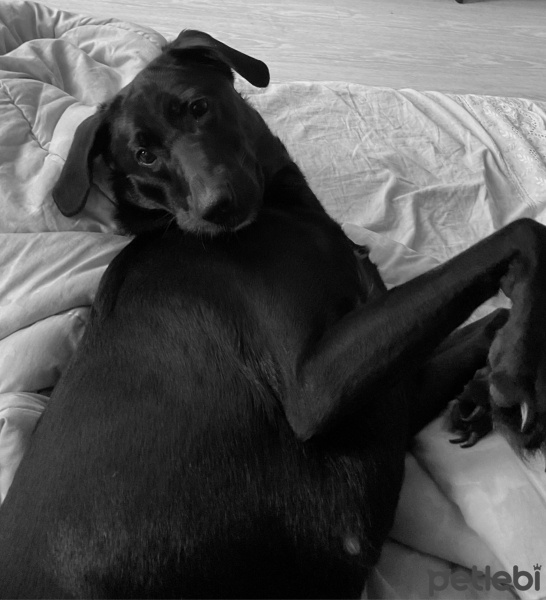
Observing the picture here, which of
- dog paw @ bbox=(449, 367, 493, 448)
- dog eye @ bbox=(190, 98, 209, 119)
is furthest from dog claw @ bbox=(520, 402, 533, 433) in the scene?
dog eye @ bbox=(190, 98, 209, 119)

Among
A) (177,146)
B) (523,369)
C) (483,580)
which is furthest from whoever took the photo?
(177,146)

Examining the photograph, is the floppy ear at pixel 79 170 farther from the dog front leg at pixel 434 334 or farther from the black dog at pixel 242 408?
the dog front leg at pixel 434 334

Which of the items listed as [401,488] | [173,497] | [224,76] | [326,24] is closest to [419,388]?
[401,488]

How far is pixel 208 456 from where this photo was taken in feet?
3.23

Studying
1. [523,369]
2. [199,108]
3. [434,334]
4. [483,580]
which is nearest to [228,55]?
[199,108]

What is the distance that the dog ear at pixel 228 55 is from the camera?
123 cm

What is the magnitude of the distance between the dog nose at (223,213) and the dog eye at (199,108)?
0.70 ft

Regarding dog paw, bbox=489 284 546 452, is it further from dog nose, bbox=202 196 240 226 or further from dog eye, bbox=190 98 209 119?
dog eye, bbox=190 98 209 119

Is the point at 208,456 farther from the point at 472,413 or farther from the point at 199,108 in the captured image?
the point at 199,108

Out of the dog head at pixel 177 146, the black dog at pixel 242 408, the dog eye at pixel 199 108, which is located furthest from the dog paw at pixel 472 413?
the dog eye at pixel 199 108

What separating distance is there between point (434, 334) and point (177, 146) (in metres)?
0.57

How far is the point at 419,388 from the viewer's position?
3.99 feet

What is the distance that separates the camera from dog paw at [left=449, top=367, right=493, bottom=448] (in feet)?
3.59

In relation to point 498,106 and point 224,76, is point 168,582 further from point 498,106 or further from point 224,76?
point 498,106
